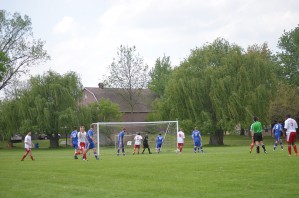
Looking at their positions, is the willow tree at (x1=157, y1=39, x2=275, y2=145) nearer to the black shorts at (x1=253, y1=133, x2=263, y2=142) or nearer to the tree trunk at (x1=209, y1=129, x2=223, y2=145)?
the tree trunk at (x1=209, y1=129, x2=223, y2=145)

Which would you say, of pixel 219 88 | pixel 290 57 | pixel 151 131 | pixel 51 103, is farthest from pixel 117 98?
pixel 151 131

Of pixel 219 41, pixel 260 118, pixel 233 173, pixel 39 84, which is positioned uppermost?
pixel 219 41

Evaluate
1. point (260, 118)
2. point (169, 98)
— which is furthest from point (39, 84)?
point (260, 118)

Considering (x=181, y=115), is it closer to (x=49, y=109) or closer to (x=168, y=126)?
(x=168, y=126)

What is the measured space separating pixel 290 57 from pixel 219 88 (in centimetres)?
2615

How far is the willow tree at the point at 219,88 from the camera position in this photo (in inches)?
1962

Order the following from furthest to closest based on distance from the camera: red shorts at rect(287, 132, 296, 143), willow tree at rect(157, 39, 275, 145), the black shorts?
1. willow tree at rect(157, 39, 275, 145)
2. the black shorts
3. red shorts at rect(287, 132, 296, 143)

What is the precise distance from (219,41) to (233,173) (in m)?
41.0

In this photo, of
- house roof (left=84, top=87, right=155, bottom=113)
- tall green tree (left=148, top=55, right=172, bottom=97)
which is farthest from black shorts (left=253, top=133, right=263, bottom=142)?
tall green tree (left=148, top=55, right=172, bottom=97)

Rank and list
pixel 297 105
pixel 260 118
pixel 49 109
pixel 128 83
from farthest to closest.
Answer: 1. pixel 128 83
2. pixel 297 105
3. pixel 49 109
4. pixel 260 118

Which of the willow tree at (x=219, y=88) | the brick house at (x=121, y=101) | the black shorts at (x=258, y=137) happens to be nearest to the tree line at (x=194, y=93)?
the willow tree at (x=219, y=88)

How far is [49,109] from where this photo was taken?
57.9m

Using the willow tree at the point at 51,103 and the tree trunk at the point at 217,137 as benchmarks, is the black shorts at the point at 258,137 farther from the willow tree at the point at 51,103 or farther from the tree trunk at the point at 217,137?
the willow tree at the point at 51,103

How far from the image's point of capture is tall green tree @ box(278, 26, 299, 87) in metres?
70.1
